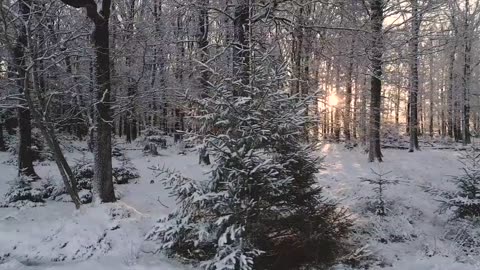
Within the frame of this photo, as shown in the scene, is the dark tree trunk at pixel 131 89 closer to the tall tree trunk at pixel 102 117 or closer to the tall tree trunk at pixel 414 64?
the tall tree trunk at pixel 102 117

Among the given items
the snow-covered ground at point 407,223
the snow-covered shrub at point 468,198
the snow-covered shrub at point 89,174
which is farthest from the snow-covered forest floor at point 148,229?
the snow-covered shrub at point 89,174

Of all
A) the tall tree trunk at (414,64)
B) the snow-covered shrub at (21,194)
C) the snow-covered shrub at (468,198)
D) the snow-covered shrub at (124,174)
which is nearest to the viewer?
the snow-covered shrub at (468,198)

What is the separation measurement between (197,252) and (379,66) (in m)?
10.1

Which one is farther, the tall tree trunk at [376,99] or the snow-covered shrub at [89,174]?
the tall tree trunk at [376,99]

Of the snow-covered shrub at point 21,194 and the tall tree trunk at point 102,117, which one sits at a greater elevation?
the tall tree trunk at point 102,117

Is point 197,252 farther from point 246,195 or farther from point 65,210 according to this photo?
point 65,210

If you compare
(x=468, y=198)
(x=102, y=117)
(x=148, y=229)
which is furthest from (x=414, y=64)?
(x=148, y=229)

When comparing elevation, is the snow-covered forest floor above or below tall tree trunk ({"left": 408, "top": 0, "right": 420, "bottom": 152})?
below

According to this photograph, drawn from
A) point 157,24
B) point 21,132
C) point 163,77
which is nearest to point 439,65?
point 163,77

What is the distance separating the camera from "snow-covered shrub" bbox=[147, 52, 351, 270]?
643 cm

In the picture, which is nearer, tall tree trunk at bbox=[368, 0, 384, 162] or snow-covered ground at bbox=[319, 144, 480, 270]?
snow-covered ground at bbox=[319, 144, 480, 270]

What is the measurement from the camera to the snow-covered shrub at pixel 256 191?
6426 millimetres

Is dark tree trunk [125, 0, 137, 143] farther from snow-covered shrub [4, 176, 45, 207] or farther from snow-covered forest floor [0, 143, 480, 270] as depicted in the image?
snow-covered shrub [4, 176, 45, 207]

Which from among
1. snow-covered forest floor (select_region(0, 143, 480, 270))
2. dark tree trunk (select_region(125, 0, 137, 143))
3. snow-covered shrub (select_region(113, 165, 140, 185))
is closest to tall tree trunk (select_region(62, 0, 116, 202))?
snow-covered forest floor (select_region(0, 143, 480, 270))
